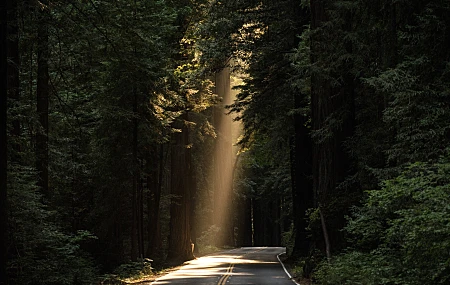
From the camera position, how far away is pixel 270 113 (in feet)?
93.2

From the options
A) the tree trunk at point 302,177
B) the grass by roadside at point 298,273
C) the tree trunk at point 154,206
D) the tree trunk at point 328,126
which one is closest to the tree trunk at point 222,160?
the tree trunk at point 154,206

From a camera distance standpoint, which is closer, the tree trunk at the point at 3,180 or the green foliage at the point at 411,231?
the green foliage at the point at 411,231

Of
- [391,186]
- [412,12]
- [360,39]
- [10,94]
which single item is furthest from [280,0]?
[391,186]

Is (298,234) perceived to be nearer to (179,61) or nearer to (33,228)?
(179,61)

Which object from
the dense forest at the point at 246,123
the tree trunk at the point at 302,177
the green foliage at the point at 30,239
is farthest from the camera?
the tree trunk at the point at 302,177

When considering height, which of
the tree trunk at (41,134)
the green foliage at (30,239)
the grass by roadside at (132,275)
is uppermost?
the tree trunk at (41,134)

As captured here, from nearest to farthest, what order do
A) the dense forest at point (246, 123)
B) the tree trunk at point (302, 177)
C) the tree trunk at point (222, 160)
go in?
the dense forest at point (246, 123) < the tree trunk at point (302, 177) < the tree trunk at point (222, 160)

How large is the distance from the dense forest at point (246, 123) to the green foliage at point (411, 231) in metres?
0.05

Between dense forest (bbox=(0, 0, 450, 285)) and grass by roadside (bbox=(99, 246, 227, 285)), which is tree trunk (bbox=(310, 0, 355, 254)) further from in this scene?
grass by roadside (bbox=(99, 246, 227, 285))

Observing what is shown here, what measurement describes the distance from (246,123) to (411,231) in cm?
1948

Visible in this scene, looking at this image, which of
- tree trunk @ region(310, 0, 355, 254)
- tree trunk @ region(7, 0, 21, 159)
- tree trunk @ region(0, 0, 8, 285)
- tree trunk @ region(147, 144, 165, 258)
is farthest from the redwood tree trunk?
tree trunk @ region(147, 144, 165, 258)

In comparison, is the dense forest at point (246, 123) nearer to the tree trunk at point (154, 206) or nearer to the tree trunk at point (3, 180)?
the tree trunk at point (3, 180)

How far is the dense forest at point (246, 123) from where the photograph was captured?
43.4ft

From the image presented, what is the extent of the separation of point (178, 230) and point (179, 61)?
379 inches
